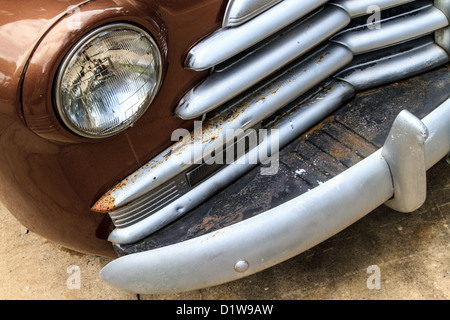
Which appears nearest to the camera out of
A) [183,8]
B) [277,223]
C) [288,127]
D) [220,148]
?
[183,8]

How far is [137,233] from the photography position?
172cm

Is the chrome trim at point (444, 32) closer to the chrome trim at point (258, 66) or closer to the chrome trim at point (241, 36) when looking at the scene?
the chrome trim at point (258, 66)

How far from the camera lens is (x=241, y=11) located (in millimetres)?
1612

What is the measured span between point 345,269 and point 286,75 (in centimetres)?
82

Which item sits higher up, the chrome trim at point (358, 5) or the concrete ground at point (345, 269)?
the chrome trim at point (358, 5)

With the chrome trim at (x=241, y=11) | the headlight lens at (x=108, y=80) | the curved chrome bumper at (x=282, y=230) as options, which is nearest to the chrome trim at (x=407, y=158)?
the curved chrome bumper at (x=282, y=230)

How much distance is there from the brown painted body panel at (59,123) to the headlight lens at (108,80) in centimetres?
3

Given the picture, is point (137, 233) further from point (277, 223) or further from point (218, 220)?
point (277, 223)

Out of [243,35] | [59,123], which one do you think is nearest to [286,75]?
[243,35]

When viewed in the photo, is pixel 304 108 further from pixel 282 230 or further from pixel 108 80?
pixel 108 80

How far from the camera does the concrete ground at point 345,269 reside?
81.3 inches

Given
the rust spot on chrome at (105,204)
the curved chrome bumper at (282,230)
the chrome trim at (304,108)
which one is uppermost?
the rust spot on chrome at (105,204)
